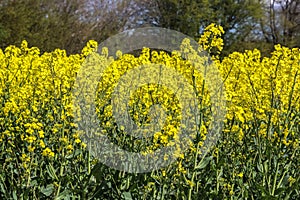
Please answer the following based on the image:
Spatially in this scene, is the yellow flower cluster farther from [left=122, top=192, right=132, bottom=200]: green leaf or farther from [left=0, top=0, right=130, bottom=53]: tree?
[left=0, top=0, right=130, bottom=53]: tree

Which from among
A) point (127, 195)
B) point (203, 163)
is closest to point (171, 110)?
point (203, 163)

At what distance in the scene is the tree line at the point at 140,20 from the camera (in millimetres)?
16573

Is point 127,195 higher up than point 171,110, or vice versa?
point 171,110

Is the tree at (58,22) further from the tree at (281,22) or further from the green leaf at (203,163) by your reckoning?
the green leaf at (203,163)

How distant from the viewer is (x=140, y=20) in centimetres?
2180

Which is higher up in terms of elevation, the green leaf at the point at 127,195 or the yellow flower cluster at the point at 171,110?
the yellow flower cluster at the point at 171,110

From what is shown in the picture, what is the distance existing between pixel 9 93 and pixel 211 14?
19.4 meters

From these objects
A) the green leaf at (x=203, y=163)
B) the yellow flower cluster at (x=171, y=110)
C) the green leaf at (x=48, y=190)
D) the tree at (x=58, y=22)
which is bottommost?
the green leaf at (x=48, y=190)

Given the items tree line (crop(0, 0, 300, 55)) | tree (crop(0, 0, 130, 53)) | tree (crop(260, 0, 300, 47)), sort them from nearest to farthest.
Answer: tree (crop(0, 0, 130, 53)) → tree line (crop(0, 0, 300, 55)) → tree (crop(260, 0, 300, 47))

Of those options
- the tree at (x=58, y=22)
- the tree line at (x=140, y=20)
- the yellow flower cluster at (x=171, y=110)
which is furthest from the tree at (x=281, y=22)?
the yellow flower cluster at (x=171, y=110)

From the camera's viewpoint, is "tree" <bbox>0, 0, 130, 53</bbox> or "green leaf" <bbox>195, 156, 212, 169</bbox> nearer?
"green leaf" <bbox>195, 156, 212, 169</bbox>

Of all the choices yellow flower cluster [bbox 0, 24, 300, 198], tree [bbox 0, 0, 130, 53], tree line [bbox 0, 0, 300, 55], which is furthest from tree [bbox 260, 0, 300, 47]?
yellow flower cluster [bbox 0, 24, 300, 198]

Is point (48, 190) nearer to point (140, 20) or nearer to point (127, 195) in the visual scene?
point (127, 195)

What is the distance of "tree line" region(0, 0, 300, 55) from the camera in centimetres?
1657
